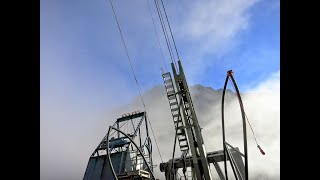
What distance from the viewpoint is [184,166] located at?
64.6ft

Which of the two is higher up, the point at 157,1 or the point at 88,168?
the point at 157,1

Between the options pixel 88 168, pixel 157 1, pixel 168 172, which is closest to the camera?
pixel 168 172
